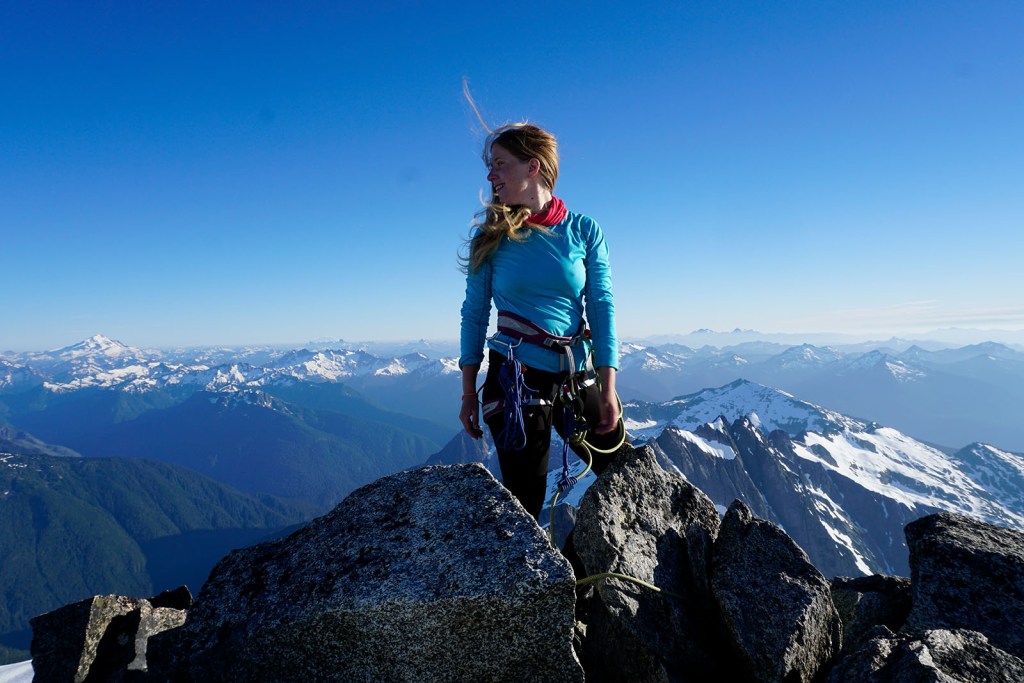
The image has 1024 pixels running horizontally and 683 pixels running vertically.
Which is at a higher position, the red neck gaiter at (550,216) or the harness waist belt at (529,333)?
the red neck gaiter at (550,216)

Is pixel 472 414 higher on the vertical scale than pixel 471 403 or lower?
lower

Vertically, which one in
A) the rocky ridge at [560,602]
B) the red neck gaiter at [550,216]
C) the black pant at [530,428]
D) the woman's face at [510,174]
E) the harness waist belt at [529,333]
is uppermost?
the woman's face at [510,174]

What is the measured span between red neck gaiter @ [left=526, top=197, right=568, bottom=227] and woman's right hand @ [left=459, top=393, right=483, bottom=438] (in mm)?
1884

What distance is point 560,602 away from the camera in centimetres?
376

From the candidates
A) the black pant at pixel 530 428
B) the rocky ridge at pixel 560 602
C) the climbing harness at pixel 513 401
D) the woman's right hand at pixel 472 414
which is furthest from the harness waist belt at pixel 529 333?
the rocky ridge at pixel 560 602

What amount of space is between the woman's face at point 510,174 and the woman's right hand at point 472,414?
2079 millimetres

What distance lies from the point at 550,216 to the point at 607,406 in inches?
80.3

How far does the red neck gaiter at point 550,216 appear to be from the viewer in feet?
17.1

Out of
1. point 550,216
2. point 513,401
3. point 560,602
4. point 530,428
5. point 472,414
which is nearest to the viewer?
point 560,602

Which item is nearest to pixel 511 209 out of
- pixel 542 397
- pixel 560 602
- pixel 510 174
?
pixel 510 174

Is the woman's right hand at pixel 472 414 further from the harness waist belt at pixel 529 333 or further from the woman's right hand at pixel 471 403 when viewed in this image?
the harness waist belt at pixel 529 333

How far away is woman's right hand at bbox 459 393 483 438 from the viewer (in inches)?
210

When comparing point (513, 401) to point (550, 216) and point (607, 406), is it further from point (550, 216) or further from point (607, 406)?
point (550, 216)

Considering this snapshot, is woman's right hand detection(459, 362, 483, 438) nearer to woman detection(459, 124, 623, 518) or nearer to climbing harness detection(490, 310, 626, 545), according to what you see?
woman detection(459, 124, 623, 518)
